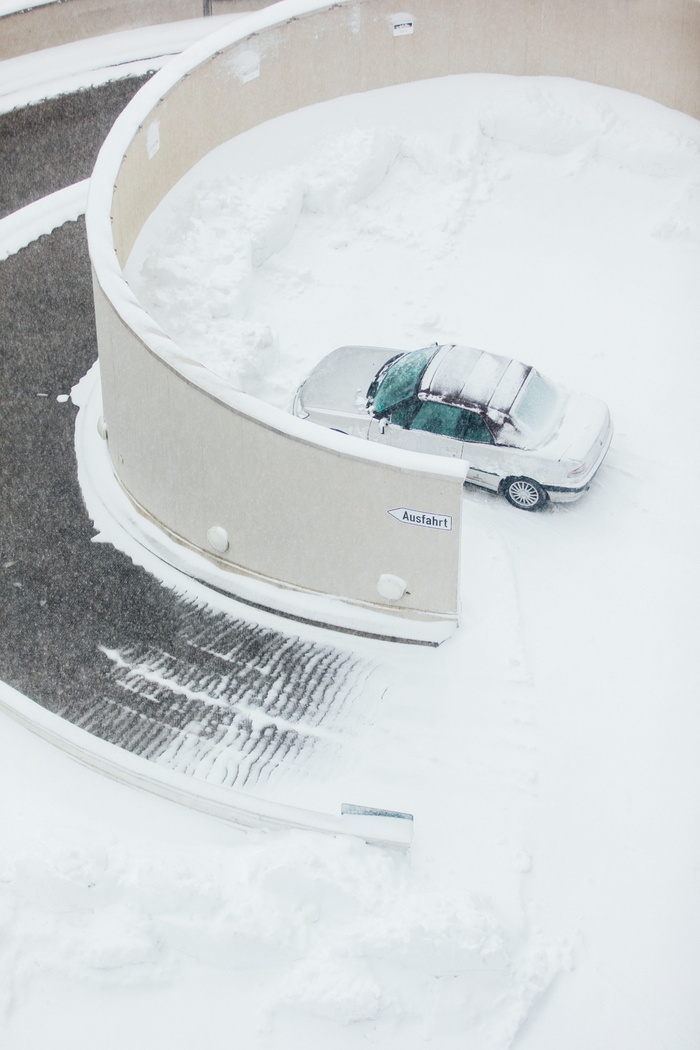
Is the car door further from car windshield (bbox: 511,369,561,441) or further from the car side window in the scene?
car windshield (bbox: 511,369,561,441)

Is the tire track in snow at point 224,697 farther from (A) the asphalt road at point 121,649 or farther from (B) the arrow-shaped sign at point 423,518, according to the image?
(B) the arrow-shaped sign at point 423,518

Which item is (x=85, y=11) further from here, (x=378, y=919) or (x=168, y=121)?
(x=378, y=919)

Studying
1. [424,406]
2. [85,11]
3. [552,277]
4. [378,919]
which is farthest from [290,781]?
[85,11]

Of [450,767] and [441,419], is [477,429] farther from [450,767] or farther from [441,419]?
[450,767]

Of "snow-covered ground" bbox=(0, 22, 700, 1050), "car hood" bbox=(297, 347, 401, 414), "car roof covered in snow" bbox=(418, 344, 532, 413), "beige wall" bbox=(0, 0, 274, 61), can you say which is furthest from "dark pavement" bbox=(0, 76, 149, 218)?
"car roof covered in snow" bbox=(418, 344, 532, 413)

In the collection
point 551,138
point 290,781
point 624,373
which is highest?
point 551,138

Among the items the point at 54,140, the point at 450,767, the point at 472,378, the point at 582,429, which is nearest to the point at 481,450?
the point at 472,378
